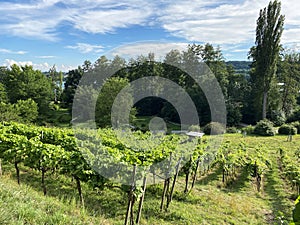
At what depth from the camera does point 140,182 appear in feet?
17.8

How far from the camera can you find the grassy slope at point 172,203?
4.57m

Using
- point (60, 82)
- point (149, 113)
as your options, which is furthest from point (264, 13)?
point (60, 82)

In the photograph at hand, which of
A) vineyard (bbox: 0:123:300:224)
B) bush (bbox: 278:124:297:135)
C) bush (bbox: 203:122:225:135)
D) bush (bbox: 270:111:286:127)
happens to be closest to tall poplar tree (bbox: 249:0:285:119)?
bush (bbox: 270:111:286:127)

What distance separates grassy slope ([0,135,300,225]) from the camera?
180 inches

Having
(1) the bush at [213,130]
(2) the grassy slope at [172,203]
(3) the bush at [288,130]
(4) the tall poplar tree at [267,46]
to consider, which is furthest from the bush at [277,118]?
(2) the grassy slope at [172,203]

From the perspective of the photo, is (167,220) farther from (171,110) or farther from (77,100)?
(171,110)

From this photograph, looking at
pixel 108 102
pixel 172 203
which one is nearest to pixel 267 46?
pixel 108 102

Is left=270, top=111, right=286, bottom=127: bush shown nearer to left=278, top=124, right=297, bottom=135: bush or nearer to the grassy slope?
left=278, top=124, right=297, bottom=135: bush

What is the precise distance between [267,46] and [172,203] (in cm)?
2716

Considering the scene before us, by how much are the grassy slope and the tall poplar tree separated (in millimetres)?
22014

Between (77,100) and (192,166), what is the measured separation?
22498 millimetres

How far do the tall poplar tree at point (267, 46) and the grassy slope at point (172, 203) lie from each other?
22014 mm

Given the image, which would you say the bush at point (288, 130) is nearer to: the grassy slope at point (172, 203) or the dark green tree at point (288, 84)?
the dark green tree at point (288, 84)

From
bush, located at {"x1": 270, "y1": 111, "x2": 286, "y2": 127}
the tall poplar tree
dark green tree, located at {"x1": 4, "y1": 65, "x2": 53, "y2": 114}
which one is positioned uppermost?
the tall poplar tree
